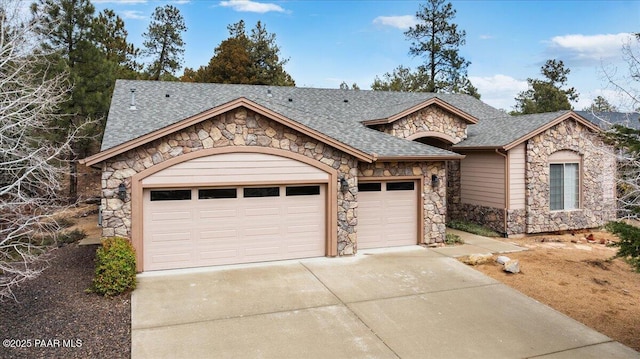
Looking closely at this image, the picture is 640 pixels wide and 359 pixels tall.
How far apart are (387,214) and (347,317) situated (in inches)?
204

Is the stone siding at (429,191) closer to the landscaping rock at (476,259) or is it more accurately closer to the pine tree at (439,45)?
the landscaping rock at (476,259)

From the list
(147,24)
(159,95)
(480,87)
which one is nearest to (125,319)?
(159,95)

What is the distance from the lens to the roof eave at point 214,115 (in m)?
8.59

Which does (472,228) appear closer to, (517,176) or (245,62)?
(517,176)

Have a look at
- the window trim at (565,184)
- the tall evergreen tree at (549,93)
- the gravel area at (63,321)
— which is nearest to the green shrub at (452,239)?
the window trim at (565,184)

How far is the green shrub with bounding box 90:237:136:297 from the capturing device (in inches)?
305

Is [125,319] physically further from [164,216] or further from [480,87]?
[480,87]

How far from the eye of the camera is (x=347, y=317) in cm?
695

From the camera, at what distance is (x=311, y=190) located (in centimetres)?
1060

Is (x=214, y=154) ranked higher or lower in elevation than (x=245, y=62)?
lower

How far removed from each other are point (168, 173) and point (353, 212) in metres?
4.50

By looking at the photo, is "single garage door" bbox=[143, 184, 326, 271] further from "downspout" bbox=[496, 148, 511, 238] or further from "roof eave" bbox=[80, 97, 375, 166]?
"downspout" bbox=[496, 148, 511, 238]

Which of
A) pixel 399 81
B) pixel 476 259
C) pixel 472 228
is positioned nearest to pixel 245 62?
pixel 399 81

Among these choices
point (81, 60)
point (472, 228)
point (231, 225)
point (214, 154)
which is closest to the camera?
point (214, 154)
